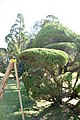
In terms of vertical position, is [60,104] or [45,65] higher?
[45,65]

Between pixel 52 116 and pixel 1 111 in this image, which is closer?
pixel 52 116

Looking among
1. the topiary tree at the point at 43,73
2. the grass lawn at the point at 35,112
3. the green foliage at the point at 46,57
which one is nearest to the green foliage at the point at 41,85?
the topiary tree at the point at 43,73

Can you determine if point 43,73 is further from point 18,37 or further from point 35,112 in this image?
point 18,37

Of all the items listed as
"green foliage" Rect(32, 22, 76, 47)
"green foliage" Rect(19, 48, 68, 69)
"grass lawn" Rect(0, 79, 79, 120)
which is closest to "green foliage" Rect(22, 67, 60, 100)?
"grass lawn" Rect(0, 79, 79, 120)

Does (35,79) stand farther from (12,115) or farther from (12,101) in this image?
(12,101)

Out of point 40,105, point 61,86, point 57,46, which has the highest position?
point 57,46

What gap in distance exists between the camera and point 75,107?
25.2ft

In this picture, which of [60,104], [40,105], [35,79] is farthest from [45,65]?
[40,105]

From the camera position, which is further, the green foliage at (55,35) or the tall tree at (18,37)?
the tall tree at (18,37)

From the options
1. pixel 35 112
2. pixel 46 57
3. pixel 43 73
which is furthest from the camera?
pixel 35 112

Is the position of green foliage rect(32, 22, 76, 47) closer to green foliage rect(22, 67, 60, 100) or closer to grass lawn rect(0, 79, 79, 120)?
green foliage rect(22, 67, 60, 100)

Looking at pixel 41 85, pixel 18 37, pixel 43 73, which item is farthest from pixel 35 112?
pixel 18 37

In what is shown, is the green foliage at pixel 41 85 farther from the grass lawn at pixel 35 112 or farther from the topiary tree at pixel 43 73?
the grass lawn at pixel 35 112

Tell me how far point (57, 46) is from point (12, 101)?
11.3 ft
